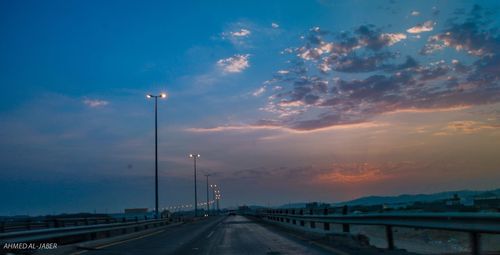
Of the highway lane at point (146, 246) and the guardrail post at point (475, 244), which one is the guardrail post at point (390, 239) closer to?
the guardrail post at point (475, 244)

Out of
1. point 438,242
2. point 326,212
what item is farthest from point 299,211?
point 438,242

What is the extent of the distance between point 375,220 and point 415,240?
6127mm

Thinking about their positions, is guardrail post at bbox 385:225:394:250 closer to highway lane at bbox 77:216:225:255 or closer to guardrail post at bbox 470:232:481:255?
guardrail post at bbox 470:232:481:255

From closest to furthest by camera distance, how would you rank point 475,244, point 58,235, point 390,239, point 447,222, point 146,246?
point 475,244 < point 447,222 < point 390,239 < point 58,235 < point 146,246

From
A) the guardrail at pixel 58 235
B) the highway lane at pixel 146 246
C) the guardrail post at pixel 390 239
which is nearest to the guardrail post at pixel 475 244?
the guardrail post at pixel 390 239

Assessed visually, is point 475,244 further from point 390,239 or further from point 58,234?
point 58,234

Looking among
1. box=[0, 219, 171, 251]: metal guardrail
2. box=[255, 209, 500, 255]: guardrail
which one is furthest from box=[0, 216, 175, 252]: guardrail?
box=[255, 209, 500, 255]: guardrail

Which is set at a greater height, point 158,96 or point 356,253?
point 158,96

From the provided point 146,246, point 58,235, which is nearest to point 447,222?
point 58,235

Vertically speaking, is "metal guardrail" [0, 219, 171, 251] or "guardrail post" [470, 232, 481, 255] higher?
"metal guardrail" [0, 219, 171, 251]

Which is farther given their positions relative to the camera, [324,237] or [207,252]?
[324,237]

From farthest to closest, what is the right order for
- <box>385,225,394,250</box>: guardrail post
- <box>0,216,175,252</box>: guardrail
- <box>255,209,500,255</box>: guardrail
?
<box>385,225,394,250</box>: guardrail post
<box>0,216,175,252</box>: guardrail
<box>255,209,500,255</box>: guardrail

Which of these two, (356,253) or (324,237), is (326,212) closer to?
(324,237)

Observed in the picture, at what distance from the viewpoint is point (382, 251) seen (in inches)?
627
